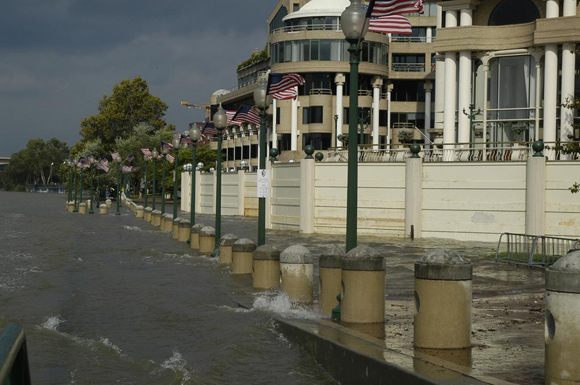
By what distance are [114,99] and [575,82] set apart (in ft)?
351

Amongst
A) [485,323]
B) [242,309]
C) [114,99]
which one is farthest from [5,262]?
[114,99]

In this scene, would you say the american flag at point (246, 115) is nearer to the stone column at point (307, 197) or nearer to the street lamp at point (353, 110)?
the stone column at point (307, 197)

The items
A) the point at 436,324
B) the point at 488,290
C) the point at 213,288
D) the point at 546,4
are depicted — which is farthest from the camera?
the point at 546,4

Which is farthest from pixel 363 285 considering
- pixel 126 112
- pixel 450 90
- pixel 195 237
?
pixel 126 112

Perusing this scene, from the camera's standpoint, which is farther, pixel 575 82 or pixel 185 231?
pixel 575 82

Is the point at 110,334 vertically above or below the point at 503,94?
below

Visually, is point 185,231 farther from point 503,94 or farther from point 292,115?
point 292,115

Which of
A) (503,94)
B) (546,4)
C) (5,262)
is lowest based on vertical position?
(5,262)

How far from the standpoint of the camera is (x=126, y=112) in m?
148

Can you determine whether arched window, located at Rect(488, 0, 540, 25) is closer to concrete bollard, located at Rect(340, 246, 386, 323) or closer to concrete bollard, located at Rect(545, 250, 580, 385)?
concrete bollard, located at Rect(340, 246, 386, 323)

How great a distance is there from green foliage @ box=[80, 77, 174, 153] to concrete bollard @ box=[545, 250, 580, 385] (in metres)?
140

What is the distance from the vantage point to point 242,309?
15391mm

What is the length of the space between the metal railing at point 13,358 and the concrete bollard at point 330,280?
9426 millimetres

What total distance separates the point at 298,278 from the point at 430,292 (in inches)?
216
